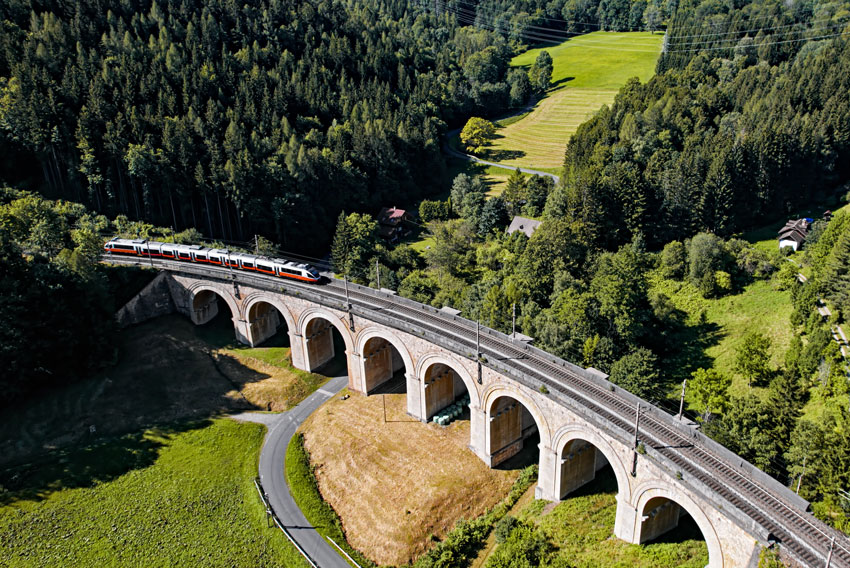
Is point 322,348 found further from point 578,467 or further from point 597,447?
point 597,447

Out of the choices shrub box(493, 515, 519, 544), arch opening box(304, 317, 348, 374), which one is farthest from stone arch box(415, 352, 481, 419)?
arch opening box(304, 317, 348, 374)

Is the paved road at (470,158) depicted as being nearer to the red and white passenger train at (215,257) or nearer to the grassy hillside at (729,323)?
the grassy hillside at (729,323)

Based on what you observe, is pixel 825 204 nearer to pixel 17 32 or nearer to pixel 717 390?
pixel 717 390

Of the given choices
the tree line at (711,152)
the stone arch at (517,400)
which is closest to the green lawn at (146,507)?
the stone arch at (517,400)

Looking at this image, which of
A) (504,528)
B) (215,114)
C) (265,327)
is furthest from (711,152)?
(215,114)

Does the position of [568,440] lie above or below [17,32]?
below

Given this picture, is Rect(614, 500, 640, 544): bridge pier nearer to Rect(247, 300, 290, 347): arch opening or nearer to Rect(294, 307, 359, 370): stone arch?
Rect(294, 307, 359, 370): stone arch

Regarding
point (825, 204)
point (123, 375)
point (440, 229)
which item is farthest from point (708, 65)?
point (123, 375)
